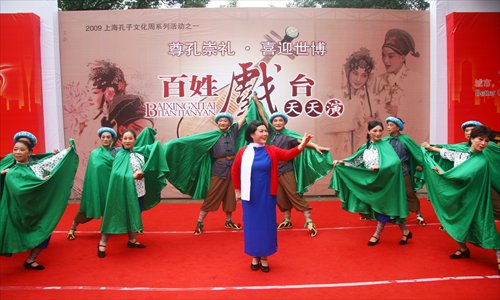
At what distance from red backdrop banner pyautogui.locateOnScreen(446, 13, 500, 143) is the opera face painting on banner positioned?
57 centimetres

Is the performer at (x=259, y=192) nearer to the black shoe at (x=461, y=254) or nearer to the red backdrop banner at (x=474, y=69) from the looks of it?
the black shoe at (x=461, y=254)

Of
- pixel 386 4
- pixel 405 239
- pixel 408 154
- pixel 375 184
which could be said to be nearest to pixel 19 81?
pixel 375 184

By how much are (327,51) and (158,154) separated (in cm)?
439

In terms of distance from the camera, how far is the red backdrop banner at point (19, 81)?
286 inches

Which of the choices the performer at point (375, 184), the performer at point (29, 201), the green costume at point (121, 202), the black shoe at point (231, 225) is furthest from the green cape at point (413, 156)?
the performer at point (29, 201)

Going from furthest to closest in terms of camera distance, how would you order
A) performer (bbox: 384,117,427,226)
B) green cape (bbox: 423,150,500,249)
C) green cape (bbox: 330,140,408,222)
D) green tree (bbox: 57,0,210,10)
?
green tree (bbox: 57,0,210,10), performer (bbox: 384,117,427,226), green cape (bbox: 330,140,408,222), green cape (bbox: 423,150,500,249)

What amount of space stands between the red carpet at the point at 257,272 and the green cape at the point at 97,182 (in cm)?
47

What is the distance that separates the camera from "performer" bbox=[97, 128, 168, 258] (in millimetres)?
4309

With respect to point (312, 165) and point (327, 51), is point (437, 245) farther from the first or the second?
point (327, 51)

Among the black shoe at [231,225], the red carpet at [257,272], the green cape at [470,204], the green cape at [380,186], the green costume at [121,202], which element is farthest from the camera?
the black shoe at [231,225]

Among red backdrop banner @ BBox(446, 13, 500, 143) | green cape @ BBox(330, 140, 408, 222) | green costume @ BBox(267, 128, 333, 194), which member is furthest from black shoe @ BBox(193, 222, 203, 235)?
red backdrop banner @ BBox(446, 13, 500, 143)

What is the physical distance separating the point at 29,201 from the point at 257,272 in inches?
95.6

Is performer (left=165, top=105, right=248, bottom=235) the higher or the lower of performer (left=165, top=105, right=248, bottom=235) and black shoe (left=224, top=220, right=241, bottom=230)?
the higher

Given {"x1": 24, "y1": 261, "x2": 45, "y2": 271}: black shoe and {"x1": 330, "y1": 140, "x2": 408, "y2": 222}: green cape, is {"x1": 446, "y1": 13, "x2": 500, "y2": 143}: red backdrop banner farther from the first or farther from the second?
{"x1": 24, "y1": 261, "x2": 45, "y2": 271}: black shoe
